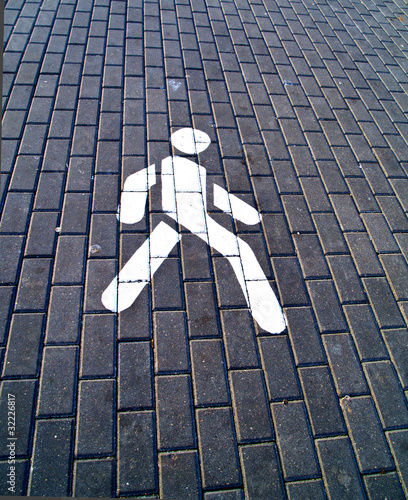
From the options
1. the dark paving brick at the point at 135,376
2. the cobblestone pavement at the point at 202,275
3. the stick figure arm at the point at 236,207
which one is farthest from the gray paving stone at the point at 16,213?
the stick figure arm at the point at 236,207

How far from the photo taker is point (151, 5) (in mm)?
5551

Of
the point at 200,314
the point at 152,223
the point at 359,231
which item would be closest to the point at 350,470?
the point at 200,314

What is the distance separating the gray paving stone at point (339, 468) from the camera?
85.3 inches

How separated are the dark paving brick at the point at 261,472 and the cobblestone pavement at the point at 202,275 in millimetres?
10

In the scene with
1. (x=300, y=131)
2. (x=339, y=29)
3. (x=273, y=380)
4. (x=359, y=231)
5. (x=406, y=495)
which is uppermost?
(x=339, y=29)

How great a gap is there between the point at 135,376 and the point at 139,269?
2.81 feet

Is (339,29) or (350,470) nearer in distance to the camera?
(350,470)

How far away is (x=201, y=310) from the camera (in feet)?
8.98

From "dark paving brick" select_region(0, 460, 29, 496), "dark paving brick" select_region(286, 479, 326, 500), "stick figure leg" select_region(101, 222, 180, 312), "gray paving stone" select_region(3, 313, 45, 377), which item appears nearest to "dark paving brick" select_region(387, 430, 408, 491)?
"dark paving brick" select_region(286, 479, 326, 500)

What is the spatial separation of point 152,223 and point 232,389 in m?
1.55

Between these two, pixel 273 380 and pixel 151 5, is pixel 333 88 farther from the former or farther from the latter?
pixel 273 380

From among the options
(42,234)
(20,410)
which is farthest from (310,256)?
(20,410)

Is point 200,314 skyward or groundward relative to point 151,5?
groundward

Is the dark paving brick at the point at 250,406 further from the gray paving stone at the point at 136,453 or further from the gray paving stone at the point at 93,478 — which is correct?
the gray paving stone at the point at 93,478
